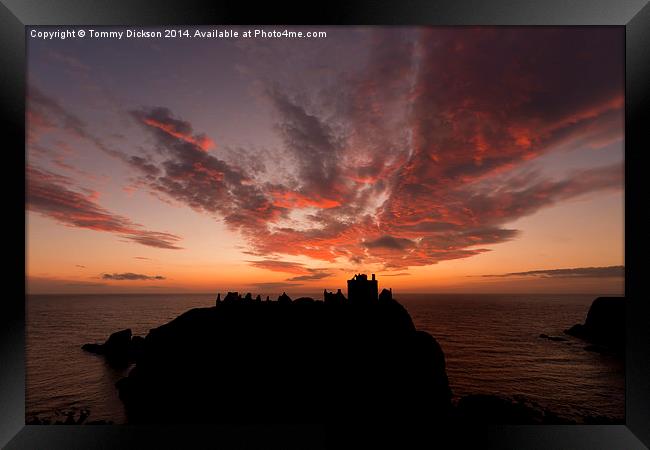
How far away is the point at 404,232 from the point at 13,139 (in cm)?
565

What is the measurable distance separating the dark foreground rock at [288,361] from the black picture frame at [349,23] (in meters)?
1.12

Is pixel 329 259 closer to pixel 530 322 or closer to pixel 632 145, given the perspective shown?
pixel 632 145

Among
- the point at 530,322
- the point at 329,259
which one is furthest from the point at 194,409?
the point at 530,322

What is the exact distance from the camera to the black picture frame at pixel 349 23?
3.13 m

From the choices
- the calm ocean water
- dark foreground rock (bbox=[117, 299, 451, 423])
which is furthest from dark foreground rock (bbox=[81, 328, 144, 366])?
dark foreground rock (bbox=[117, 299, 451, 423])

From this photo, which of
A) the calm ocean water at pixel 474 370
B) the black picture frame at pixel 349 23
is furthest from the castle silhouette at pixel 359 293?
the calm ocean water at pixel 474 370

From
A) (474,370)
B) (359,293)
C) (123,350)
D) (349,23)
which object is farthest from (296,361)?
(123,350)

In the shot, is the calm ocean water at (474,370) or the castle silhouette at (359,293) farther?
the calm ocean water at (474,370)

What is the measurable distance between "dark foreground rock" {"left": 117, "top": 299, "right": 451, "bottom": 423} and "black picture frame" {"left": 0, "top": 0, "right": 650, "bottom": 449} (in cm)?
112

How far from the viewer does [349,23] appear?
320 centimetres

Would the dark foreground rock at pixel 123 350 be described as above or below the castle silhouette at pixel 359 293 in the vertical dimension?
below

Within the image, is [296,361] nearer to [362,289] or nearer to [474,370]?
[362,289]

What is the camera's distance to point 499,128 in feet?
14.9

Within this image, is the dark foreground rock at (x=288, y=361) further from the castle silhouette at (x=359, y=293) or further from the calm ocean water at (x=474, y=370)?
the calm ocean water at (x=474, y=370)
